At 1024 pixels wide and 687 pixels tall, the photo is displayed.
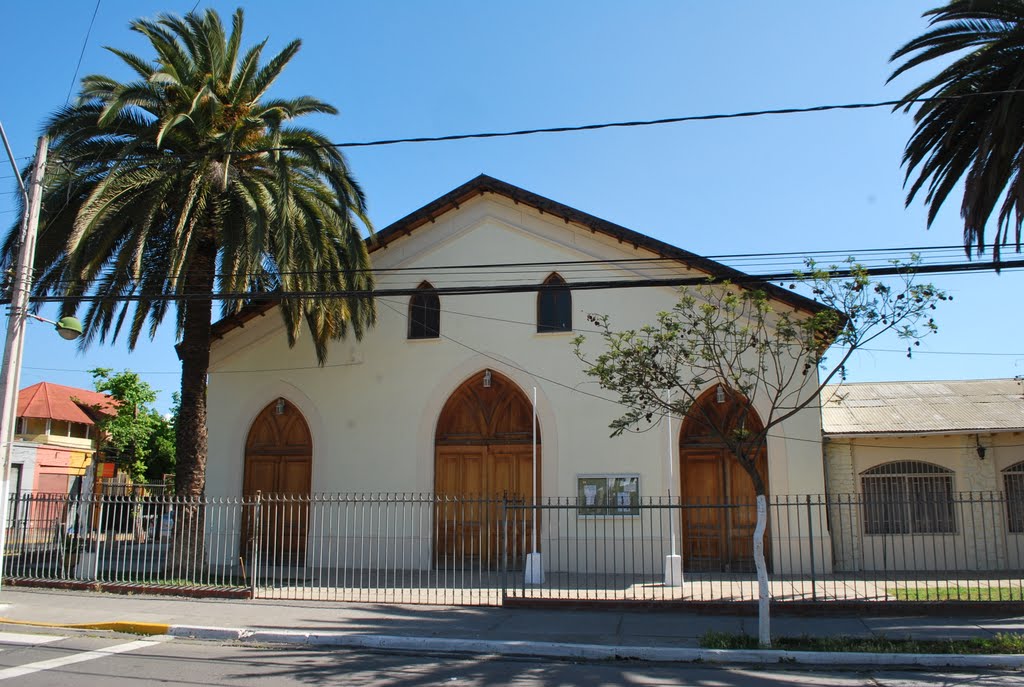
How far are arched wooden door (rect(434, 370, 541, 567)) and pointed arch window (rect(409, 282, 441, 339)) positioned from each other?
62.4 inches

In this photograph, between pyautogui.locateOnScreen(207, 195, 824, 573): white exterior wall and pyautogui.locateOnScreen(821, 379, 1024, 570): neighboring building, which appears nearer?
pyautogui.locateOnScreen(821, 379, 1024, 570): neighboring building

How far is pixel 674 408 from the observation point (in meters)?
11.7

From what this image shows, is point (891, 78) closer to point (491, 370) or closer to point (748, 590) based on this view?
point (748, 590)

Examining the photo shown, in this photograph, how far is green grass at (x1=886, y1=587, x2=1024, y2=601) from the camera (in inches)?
504

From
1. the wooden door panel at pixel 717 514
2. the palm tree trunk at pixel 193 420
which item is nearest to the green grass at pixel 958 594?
the wooden door panel at pixel 717 514

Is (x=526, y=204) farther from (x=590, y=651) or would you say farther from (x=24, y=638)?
(x=24, y=638)

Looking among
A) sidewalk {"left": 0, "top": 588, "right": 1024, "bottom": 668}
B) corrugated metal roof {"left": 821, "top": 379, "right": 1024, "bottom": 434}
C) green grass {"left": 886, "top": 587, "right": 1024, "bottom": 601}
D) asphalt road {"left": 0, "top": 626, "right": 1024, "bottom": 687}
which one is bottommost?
asphalt road {"left": 0, "top": 626, "right": 1024, "bottom": 687}

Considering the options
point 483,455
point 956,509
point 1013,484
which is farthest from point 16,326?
point 1013,484

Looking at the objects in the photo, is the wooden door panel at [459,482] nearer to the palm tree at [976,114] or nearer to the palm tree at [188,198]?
the palm tree at [188,198]

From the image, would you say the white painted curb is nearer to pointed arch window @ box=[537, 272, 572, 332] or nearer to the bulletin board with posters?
the bulletin board with posters

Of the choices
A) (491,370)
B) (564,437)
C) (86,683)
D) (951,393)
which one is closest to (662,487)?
(564,437)

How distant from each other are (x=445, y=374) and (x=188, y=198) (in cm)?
701

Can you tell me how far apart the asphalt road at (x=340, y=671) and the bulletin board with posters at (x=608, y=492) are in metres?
7.94

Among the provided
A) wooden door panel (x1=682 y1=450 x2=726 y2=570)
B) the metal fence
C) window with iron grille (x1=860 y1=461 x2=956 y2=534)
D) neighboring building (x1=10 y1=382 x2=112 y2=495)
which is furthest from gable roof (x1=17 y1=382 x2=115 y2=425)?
window with iron grille (x1=860 y1=461 x2=956 y2=534)
